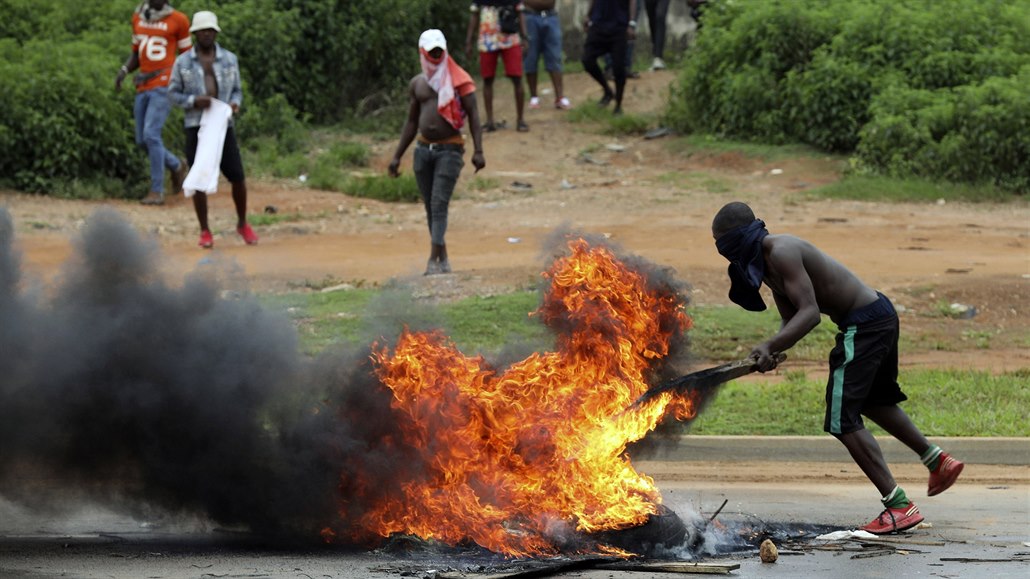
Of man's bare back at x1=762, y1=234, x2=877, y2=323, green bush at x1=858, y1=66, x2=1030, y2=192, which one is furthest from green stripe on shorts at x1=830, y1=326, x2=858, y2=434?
green bush at x1=858, y1=66, x2=1030, y2=192

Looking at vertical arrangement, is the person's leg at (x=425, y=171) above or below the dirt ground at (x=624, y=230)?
above

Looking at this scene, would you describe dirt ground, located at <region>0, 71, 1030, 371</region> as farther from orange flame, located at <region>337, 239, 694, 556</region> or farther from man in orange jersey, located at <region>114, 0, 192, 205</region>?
orange flame, located at <region>337, 239, 694, 556</region>

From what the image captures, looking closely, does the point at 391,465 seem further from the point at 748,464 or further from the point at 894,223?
the point at 894,223

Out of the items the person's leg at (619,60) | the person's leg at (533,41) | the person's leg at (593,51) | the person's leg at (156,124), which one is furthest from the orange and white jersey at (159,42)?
the person's leg at (619,60)

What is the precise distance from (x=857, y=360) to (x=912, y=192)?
10.6 m

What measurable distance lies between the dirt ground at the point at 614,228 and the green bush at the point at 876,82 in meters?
0.75

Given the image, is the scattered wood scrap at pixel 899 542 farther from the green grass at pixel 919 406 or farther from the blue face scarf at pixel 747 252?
the green grass at pixel 919 406

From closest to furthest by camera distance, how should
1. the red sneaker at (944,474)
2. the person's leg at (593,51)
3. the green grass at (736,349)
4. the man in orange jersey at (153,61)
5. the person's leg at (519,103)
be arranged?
the red sneaker at (944,474) < the green grass at (736,349) < the man in orange jersey at (153,61) < the person's leg at (519,103) < the person's leg at (593,51)

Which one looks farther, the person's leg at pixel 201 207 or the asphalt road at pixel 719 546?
the person's leg at pixel 201 207

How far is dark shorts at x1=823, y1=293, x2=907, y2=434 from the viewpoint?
685 centimetres

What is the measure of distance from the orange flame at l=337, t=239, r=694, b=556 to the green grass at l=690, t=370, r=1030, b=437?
2039 millimetres

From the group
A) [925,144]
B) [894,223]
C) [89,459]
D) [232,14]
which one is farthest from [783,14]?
[89,459]

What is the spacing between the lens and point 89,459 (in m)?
6.57

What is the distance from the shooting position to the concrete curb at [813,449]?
336 inches
